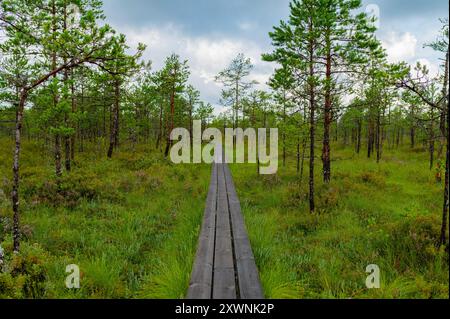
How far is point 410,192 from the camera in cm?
1381

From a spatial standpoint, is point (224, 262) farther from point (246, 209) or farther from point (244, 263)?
point (246, 209)

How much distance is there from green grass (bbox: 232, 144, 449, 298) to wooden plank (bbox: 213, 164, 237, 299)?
0.69 m

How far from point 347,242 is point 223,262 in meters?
4.23

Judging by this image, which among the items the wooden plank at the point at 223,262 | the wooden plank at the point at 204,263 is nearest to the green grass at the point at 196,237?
the wooden plank at the point at 204,263

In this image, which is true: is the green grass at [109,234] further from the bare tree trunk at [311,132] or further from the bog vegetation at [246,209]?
the bare tree trunk at [311,132]

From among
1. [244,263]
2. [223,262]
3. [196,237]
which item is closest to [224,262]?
[223,262]

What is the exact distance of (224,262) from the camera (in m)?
6.09

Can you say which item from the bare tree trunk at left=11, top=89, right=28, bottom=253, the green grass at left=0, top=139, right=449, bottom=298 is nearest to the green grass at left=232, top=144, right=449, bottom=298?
the green grass at left=0, top=139, right=449, bottom=298

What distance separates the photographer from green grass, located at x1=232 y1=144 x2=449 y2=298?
5.00 m

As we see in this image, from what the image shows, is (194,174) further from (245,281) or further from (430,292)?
(430,292)

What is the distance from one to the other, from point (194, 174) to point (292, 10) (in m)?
13.5

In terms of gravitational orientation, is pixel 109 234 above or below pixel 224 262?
below

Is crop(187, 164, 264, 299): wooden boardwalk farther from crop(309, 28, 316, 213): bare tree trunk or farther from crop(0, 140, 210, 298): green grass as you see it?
crop(309, 28, 316, 213): bare tree trunk

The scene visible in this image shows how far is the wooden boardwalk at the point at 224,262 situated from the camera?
4.86 meters
